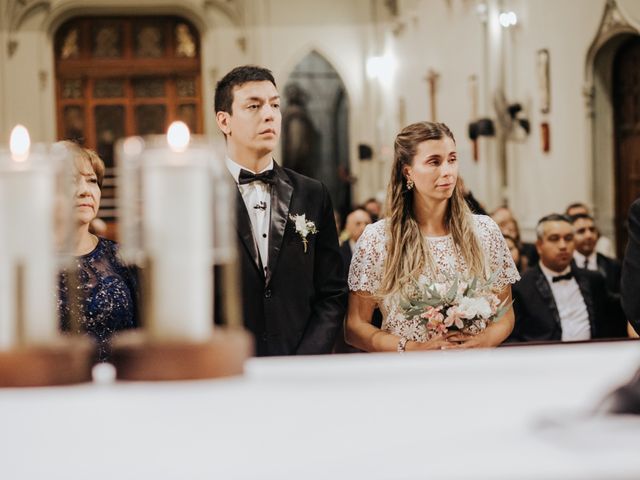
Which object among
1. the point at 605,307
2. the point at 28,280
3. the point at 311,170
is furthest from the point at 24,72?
the point at 28,280

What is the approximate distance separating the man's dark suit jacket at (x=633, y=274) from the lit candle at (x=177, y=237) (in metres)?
3.19

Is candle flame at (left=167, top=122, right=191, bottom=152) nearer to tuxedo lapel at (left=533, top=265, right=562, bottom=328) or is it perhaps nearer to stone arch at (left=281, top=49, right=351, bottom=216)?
tuxedo lapel at (left=533, top=265, right=562, bottom=328)

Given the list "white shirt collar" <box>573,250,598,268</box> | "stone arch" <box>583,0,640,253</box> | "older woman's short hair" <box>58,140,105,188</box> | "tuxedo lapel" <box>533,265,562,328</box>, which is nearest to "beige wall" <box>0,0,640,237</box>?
"stone arch" <box>583,0,640,253</box>

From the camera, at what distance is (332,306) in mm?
3771

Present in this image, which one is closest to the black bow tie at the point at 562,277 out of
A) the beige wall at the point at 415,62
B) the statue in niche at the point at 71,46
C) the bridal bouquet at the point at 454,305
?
the bridal bouquet at the point at 454,305

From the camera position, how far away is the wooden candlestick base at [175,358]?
1033mm

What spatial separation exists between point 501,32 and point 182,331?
1188cm

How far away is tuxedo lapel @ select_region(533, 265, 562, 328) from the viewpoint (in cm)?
587

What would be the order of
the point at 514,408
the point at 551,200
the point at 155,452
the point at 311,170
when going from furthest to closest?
the point at 311,170 < the point at 551,200 < the point at 514,408 < the point at 155,452

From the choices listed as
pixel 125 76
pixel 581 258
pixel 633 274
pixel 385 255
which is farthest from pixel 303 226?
pixel 125 76

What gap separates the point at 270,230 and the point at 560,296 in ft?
9.92

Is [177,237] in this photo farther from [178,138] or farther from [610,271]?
[610,271]

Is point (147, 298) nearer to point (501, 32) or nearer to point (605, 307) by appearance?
point (605, 307)

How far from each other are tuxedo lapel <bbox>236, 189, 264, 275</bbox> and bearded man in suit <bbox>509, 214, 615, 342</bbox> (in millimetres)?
2627
